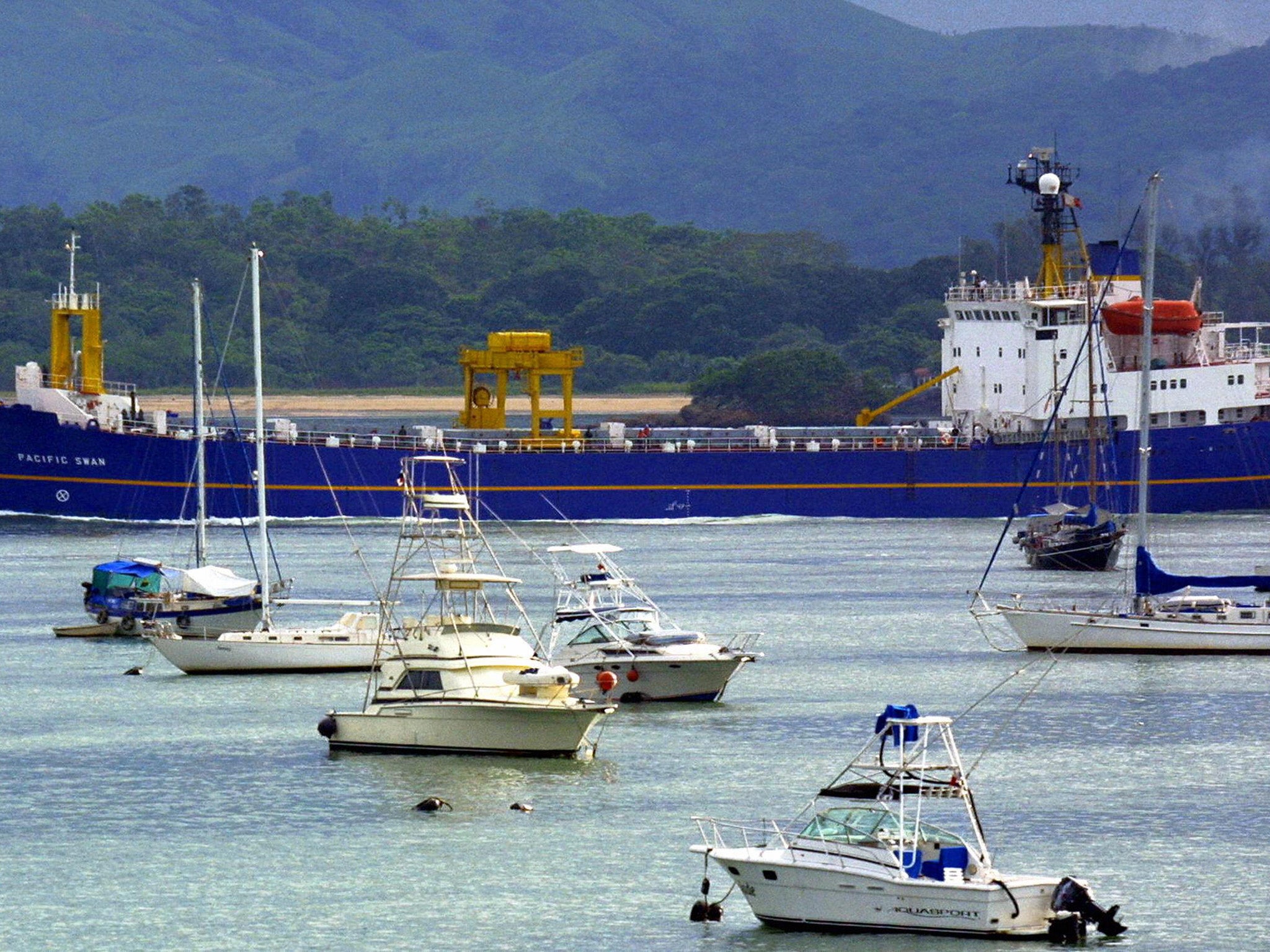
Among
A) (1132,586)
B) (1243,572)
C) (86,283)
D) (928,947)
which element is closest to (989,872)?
(928,947)

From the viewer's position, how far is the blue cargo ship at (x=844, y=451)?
76.5 meters

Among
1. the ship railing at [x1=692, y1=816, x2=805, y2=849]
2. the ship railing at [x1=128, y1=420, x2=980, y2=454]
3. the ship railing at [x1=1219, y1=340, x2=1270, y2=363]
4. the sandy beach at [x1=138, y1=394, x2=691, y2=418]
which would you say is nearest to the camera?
the ship railing at [x1=692, y1=816, x2=805, y2=849]

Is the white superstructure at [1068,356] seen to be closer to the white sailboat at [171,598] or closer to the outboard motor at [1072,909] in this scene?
the white sailboat at [171,598]

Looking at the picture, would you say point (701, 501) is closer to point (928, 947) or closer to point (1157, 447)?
point (1157, 447)

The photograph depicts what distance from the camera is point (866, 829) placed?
2306 centimetres

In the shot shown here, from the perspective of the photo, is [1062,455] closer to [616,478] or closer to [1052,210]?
[1052,210]

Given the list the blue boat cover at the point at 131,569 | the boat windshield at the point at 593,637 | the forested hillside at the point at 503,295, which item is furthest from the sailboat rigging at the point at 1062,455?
the forested hillside at the point at 503,295

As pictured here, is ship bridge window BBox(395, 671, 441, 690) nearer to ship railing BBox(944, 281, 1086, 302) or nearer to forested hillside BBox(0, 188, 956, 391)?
ship railing BBox(944, 281, 1086, 302)

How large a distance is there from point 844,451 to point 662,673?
4465cm

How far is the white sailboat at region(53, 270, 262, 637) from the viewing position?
45.0 meters

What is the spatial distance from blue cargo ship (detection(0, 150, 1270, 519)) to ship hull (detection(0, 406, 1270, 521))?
6 centimetres

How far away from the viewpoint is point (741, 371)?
454ft

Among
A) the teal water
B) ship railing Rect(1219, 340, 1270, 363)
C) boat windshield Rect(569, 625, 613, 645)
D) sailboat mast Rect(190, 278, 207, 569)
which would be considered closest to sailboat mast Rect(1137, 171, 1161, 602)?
the teal water

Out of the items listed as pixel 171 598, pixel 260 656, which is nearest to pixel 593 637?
pixel 260 656
